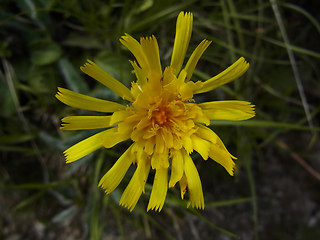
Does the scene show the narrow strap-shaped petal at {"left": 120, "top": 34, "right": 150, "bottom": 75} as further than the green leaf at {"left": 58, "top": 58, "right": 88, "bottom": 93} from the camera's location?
No

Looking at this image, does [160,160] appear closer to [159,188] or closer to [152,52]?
[159,188]

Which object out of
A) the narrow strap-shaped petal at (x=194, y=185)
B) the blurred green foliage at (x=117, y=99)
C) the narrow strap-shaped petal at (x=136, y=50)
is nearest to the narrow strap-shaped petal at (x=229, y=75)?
the narrow strap-shaped petal at (x=136, y=50)

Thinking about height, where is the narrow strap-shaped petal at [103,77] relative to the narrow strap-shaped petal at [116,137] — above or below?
above

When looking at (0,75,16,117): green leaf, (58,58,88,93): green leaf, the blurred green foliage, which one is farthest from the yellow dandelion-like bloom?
(0,75,16,117): green leaf

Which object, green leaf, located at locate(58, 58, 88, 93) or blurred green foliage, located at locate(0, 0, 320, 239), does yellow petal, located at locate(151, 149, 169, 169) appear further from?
green leaf, located at locate(58, 58, 88, 93)

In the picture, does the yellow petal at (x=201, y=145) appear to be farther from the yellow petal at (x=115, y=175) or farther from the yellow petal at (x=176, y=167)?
the yellow petal at (x=115, y=175)

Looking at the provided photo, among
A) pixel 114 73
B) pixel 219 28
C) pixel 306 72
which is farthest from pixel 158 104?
pixel 306 72
